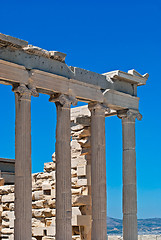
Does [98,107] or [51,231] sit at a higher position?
[98,107]

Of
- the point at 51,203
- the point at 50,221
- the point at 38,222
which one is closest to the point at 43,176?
the point at 51,203

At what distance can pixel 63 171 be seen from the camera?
26781mm

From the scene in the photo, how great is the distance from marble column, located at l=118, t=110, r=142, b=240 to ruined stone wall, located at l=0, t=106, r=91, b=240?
2224mm

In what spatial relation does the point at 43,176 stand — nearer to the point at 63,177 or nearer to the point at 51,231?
the point at 51,231

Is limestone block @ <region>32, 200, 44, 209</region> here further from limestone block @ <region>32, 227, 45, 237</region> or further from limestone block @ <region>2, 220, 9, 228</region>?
limestone block @ <region>2, 220, 9, 228</region>

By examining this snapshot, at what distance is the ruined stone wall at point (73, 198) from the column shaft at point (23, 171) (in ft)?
20.7

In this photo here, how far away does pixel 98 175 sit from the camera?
28.7 m

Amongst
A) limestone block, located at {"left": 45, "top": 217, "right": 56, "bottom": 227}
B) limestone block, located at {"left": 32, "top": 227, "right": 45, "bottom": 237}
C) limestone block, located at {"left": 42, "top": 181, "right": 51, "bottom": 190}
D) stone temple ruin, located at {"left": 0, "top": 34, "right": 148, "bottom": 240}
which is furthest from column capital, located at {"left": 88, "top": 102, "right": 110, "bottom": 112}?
limestone block, located at {"left": 32, "top": 227, "right": 45, "bottom": 237}

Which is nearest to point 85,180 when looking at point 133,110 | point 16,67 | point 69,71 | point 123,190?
point 123,190

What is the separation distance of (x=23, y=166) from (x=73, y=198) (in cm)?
686

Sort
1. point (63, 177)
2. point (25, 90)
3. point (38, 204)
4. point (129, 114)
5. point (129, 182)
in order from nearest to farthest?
point (25, 90) → point (63, 177) → point (129, 182) → point (129, 114) → point (38, 204)

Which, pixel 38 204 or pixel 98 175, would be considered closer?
pixel 98 175

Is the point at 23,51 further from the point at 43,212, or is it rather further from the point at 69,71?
the point at 43,212

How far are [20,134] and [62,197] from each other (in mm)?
3755
